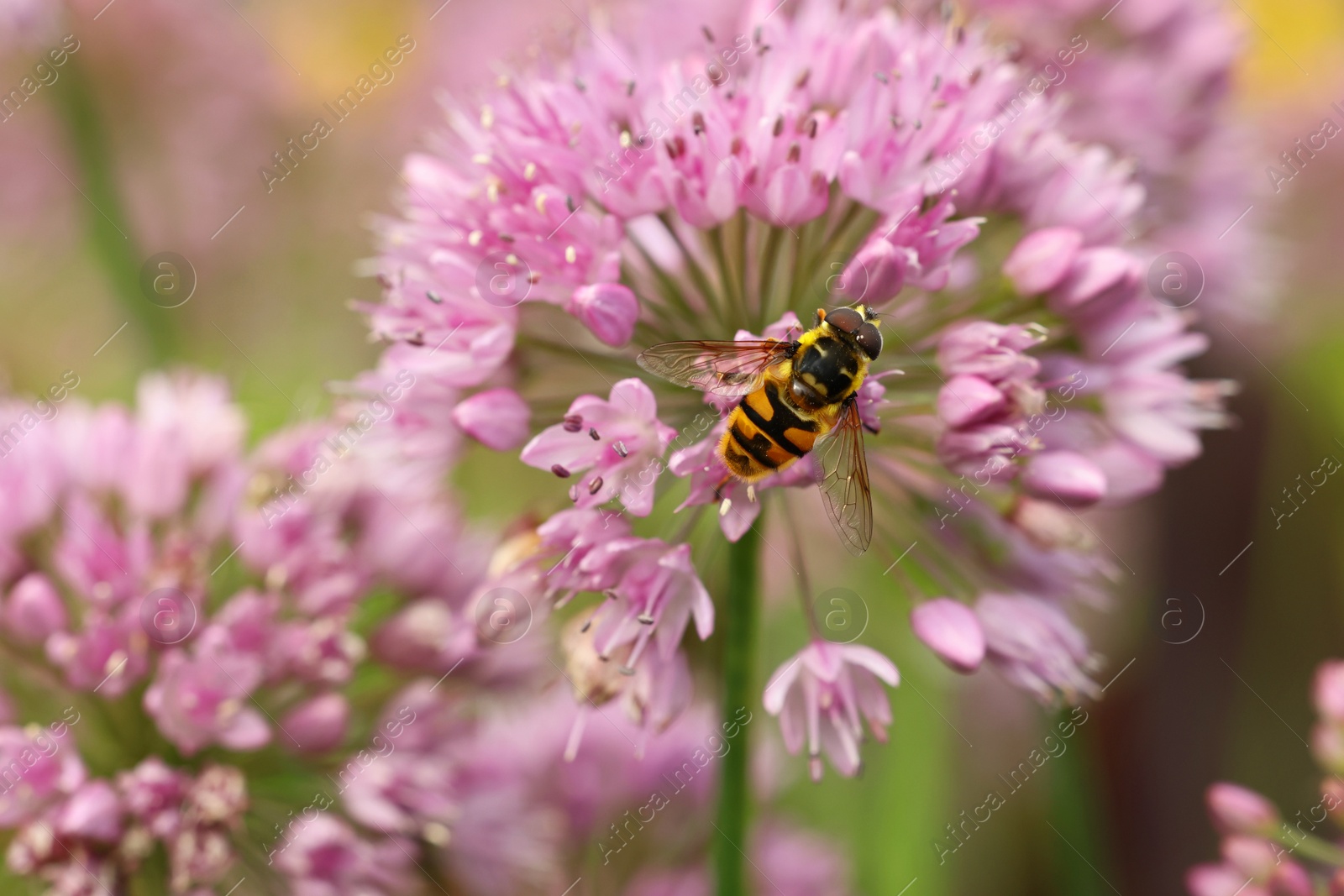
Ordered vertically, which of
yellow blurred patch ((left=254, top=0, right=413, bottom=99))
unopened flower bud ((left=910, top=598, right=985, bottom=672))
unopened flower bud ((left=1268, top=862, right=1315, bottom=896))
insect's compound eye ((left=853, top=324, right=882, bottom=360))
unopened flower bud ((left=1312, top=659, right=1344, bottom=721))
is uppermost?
yellow blurred patch ((left=254, top=0, right=413, bottom=99))

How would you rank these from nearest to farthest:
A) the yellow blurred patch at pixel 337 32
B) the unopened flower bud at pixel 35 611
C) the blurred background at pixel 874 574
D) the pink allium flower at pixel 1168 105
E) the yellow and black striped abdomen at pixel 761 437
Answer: the yellow and black striped abdomen at pixel 761 437, the unopened flower bud at pixel 35 611, the pink allium flower at pixel 1168 105, the blurred background at pixel 874 574, the yellow blurred patch at pixel 337 32

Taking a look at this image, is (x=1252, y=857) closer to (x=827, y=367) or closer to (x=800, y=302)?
(x=827, y=367)

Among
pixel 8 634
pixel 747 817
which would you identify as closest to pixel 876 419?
pixel 747 817

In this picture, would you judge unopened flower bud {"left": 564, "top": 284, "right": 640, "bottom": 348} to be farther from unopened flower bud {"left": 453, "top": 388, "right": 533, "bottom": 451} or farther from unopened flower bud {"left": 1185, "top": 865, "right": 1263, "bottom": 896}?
unopened flower bud {"left": 1185, "top": 865, "right": 1263, "bottom": 896}

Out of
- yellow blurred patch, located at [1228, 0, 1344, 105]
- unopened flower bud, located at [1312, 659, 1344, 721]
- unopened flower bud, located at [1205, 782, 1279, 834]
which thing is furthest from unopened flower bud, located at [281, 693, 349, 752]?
yellow blurred patch, located at [1228, 0, 1344, 105]

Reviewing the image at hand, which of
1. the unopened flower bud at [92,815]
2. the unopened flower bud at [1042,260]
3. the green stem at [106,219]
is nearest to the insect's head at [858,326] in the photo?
the unopened flower bud at [1042,260]

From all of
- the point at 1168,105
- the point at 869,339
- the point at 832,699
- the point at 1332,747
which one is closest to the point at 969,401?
the point at 869,339

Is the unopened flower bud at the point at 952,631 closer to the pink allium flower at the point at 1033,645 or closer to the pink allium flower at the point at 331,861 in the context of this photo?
the pink allium flower at the point at 1033,645
